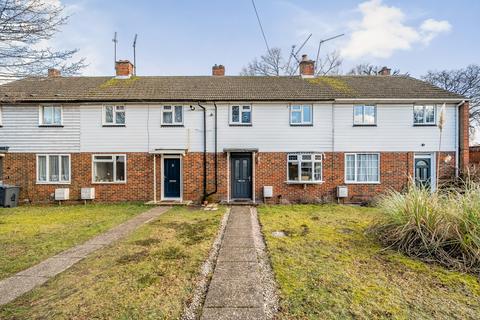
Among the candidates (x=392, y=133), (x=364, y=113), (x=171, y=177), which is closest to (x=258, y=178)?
(x=171, y=177)

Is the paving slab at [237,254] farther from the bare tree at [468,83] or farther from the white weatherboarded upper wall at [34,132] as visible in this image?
the bare tree at [468,83]

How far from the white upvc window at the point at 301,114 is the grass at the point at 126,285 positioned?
817 centimetres

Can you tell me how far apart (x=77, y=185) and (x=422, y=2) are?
17346mm

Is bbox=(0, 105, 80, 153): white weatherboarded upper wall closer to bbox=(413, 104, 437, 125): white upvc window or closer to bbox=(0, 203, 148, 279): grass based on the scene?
bbox=(0, 203, 148, 279): grass

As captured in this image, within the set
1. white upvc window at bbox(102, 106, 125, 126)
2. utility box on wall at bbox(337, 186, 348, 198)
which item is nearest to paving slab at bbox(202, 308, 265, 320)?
utility box on wall at bbox(337, 186, 348, 198)

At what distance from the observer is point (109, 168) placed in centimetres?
1262

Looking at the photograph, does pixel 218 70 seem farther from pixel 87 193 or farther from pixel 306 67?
pixel 87 193

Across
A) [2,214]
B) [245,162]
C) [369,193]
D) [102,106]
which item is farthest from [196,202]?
[369,193]

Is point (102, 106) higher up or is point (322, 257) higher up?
point (102, 106)

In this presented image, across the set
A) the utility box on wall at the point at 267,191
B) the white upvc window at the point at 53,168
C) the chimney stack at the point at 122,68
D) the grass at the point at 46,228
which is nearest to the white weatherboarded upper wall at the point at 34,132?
the white upvc window at the point at 53,168

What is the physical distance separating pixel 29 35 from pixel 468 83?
111 feet

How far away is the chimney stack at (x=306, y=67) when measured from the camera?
49.9 feet

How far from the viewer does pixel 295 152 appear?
1255 cm

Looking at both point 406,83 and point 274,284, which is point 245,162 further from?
point 406,83
